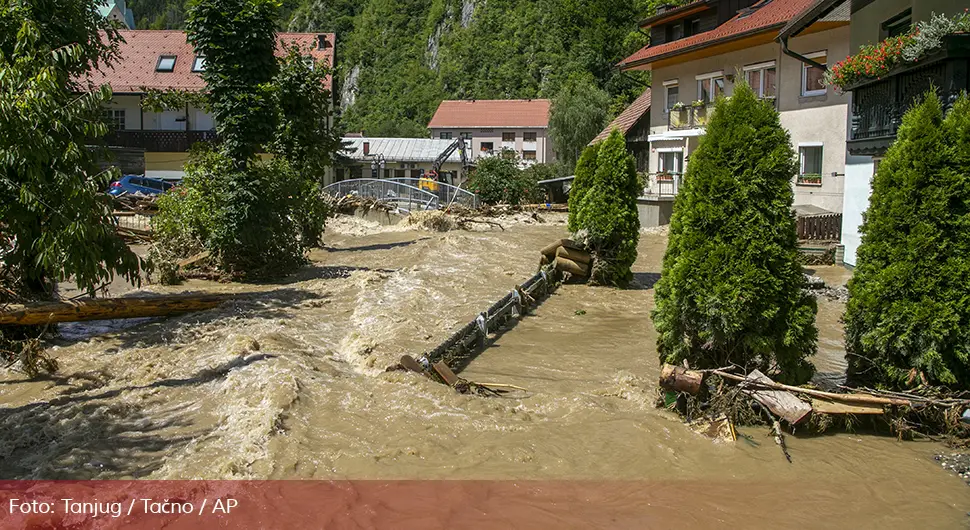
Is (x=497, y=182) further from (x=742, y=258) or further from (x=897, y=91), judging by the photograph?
(x=742, y=258)

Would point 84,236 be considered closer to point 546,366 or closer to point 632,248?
point 546,366

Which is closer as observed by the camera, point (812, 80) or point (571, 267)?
point (571, 267)

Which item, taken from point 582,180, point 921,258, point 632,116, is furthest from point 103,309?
point 632,116

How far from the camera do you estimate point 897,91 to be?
50.7 ft

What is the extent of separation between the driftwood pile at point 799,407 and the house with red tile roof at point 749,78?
48.0 ft

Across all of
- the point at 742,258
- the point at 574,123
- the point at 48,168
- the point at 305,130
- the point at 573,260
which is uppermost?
the point at 574,123

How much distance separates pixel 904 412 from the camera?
23.5ft

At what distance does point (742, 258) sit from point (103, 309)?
8436 millimetres

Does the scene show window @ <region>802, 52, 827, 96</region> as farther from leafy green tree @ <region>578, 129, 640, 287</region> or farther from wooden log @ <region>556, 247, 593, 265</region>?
wooden log @ <region>556, 247, 593, 265</region>

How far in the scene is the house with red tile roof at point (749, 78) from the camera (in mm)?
24969

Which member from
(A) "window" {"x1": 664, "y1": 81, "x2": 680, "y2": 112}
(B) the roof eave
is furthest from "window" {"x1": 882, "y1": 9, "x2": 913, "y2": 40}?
(A) "window" {"x1": 664, "y1": 81, "x2": 680, "y2": 112}

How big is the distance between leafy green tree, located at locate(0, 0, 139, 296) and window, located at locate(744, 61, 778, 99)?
23.7 metres

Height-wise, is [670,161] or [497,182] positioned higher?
[670,161]

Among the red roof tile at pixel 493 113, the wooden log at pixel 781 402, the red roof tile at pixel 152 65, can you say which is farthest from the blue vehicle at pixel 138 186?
the red roof tile at pixel 493 113
